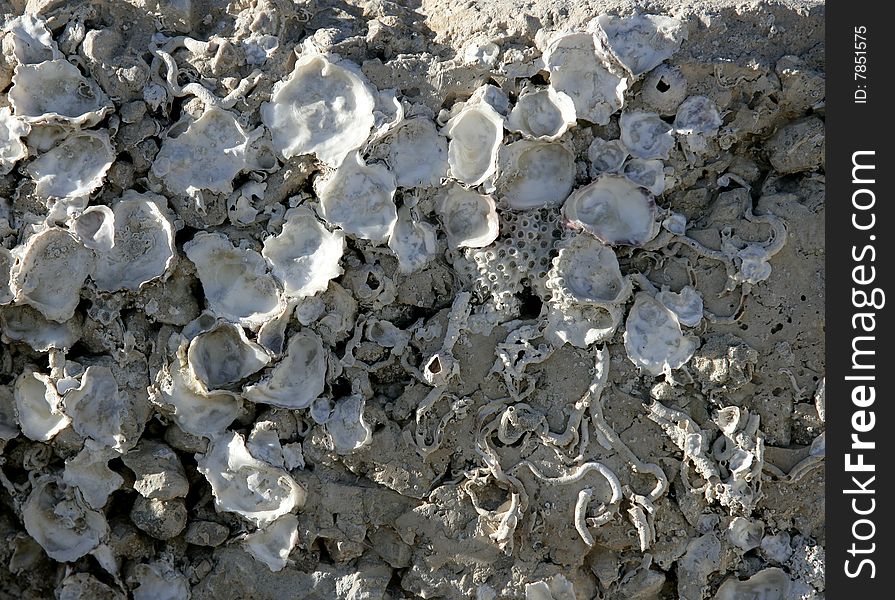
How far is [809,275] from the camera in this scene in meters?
3.77

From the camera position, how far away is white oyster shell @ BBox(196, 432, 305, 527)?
3.76 metres

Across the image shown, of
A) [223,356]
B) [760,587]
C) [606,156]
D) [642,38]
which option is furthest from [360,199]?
[760,587]

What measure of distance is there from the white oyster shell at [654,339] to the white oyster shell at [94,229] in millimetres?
1974

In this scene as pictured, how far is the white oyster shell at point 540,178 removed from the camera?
374cm

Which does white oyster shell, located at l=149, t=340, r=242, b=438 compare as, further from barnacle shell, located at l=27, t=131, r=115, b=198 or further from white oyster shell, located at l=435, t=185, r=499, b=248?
white oyster shell, located at l=435, t=185, r=499, b=248

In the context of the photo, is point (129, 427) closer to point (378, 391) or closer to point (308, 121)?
point (378, 391)

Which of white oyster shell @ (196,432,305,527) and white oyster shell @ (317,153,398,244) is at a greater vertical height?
white oyster shell @ (317,153,398,244)

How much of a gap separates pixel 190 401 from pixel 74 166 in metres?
1.01

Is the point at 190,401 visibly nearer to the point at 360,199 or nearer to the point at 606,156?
the point at 360,199

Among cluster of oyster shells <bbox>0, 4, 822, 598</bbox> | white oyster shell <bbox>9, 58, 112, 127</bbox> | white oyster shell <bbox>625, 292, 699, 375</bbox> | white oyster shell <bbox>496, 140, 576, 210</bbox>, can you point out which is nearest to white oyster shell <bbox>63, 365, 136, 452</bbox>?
cluster of oyster shells <bbox>0, 4, 822, 598</bbox>

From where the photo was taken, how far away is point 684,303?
3717 millimetres

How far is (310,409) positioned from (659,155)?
162 cm
